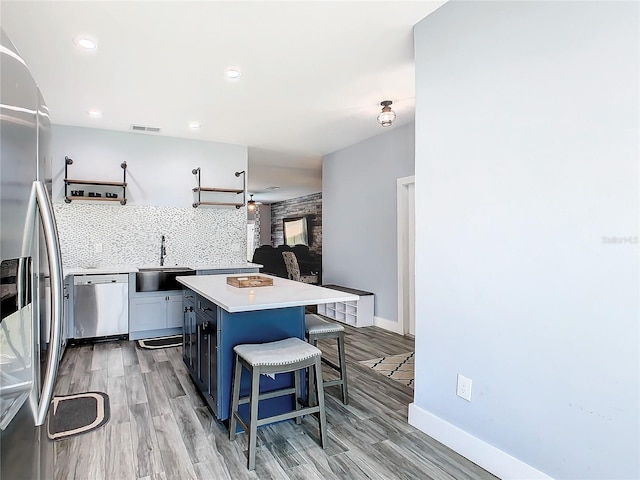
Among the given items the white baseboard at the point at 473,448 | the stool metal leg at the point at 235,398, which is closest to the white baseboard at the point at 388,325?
the white baseboard at the point at 473,448

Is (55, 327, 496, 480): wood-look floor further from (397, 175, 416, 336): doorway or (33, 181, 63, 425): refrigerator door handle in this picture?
(397, 175, 416, 336): doorway

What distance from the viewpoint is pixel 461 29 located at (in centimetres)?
217

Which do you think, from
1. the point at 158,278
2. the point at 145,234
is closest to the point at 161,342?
the point at 158,278

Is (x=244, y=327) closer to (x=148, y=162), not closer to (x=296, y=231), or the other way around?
(x=148, y=162)

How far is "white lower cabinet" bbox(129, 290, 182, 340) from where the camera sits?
14.6 ft

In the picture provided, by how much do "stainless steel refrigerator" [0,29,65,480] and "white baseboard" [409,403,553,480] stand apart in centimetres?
192

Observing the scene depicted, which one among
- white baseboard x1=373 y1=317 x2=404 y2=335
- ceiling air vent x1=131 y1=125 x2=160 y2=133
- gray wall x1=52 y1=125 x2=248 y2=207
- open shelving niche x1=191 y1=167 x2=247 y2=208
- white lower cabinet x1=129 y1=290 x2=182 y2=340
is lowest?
white baseboard x1=373 y1=317 x2=404 y2=335

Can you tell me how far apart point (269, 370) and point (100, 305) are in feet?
10.2

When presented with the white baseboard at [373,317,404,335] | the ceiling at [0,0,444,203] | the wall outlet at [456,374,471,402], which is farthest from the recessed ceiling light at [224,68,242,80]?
the white baseboard at [373,317,404,335]

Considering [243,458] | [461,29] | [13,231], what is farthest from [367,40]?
[243,458]

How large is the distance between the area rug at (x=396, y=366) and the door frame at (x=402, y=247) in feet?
2.73

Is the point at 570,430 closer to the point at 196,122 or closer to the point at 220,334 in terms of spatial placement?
the point at 220,334

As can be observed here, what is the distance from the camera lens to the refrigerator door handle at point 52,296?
1.12m

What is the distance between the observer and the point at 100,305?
4.30m
